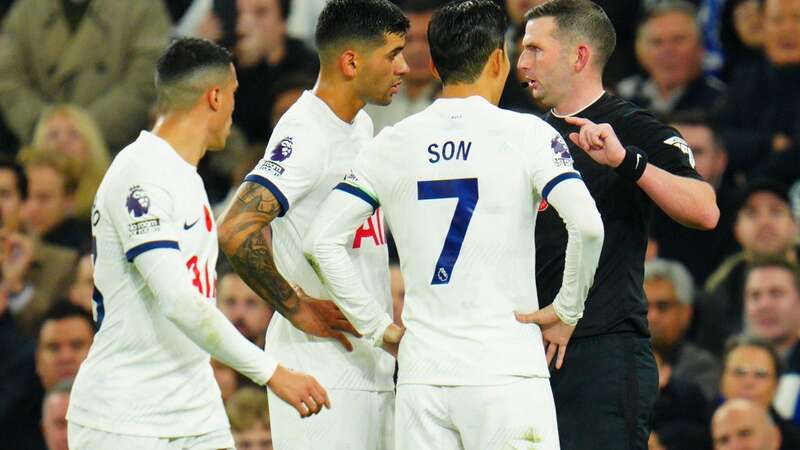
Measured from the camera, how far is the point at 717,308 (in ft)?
30.1

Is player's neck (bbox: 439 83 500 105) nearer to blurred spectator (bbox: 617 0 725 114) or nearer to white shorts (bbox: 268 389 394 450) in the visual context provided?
white shorts (bbox: 268 389 394 450)

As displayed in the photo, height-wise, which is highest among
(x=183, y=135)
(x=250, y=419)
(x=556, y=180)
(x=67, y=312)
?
(x=183, y=135)

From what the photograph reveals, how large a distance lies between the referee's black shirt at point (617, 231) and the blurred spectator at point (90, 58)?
19.1 feet

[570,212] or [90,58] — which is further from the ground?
[90,58]

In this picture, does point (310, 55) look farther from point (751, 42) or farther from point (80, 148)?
point (751, 42)

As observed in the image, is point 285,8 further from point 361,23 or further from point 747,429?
point 361,23

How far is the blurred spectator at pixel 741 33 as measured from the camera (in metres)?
10.2

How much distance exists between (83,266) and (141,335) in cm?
488

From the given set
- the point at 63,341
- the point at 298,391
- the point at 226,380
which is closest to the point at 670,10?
the point at 226,380

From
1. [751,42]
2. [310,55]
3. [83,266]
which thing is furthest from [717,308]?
[83,266]

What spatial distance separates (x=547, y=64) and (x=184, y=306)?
177 centimetres

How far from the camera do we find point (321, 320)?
5676 mm

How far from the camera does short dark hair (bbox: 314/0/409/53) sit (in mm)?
5758

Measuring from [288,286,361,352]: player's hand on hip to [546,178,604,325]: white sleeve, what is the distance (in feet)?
2.90
